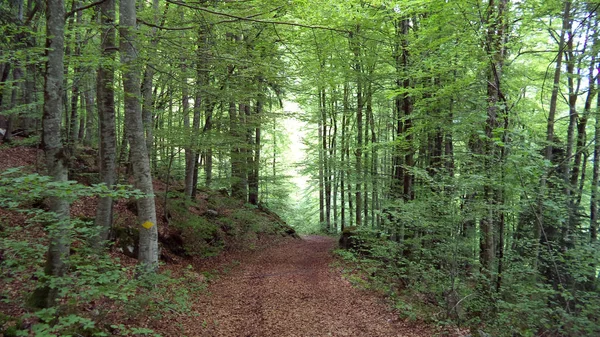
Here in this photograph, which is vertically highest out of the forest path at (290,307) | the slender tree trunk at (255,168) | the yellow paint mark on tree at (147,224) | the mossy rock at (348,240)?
the slender tree trunk at (255,168)

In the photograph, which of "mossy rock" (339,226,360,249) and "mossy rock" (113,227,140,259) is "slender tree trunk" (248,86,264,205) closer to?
"mossy rock" (339,226,360,249)

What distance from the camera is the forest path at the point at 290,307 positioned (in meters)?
5.96

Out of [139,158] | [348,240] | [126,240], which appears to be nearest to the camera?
[139,158]

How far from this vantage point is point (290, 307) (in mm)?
7109

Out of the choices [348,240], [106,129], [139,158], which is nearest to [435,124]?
[348,240]

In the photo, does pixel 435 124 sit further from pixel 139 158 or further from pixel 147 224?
pixel 147 224

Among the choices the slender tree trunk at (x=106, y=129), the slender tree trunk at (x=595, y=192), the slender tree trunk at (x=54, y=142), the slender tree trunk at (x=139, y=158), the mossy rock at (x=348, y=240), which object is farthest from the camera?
the mossy rock at (x=348, y=240)

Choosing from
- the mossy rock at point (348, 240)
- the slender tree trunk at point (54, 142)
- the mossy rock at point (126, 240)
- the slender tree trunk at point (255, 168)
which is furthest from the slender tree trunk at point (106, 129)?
the mossy rock at point (348, 240)

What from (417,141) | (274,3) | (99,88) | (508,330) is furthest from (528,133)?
(99,88)

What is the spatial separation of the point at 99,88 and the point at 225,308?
5.40 meters

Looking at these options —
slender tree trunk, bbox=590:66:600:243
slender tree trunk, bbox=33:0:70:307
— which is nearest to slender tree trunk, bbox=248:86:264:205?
slender tree trunk, bbox=33:0:70:307

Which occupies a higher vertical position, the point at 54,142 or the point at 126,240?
the point at 54,142

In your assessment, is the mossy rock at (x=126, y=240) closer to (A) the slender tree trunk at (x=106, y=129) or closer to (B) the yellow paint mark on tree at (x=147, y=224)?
(A) the slender tree trunk at (x=106, y=129)

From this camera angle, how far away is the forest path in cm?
596
